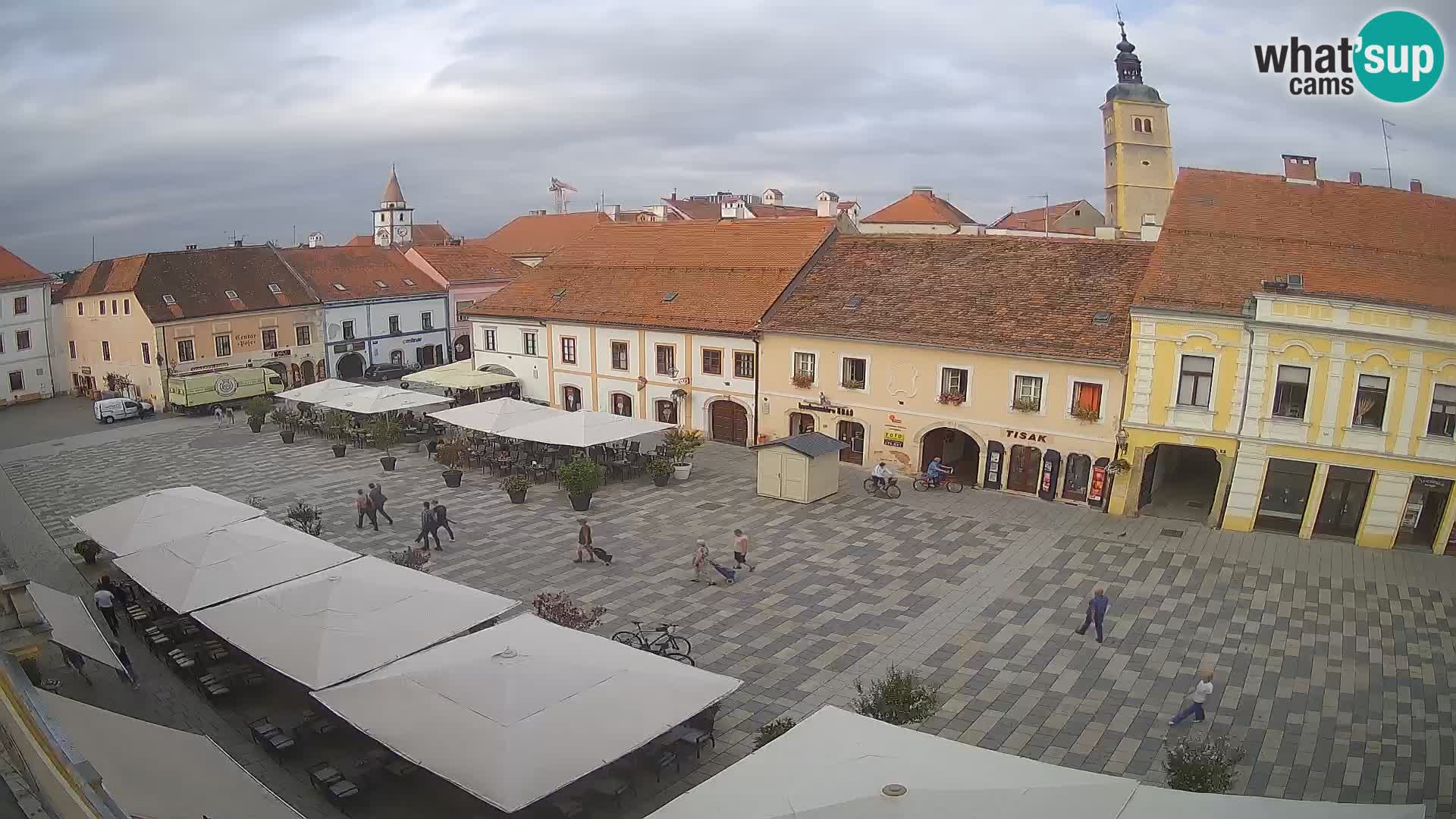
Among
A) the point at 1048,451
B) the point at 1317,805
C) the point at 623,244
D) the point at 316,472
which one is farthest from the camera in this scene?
the point at 623,244

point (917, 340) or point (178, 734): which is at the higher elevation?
point (917, 340)

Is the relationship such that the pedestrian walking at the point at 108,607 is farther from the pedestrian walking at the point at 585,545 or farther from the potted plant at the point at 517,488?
the potted plant at the point at 517,488

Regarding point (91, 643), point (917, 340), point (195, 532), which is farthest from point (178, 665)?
point (917, 340)

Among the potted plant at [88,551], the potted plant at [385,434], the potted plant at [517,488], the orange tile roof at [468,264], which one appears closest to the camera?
the potted plant at [88,551]

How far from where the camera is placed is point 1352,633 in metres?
17.6

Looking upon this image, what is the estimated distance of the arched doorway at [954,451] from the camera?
28438 mm

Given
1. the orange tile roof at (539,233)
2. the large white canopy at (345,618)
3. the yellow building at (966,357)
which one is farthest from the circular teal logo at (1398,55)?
the orange tile roof at (539,233)

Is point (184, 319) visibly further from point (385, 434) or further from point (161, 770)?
point (161, 770)

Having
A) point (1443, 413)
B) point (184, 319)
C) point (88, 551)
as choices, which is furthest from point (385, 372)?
point (1443, 413)

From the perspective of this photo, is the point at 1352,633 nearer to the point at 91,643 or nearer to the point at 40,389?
the point at 91,643

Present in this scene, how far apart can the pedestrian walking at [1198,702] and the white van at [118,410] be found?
135 ft

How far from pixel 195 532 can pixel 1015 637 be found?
1518 centimetres

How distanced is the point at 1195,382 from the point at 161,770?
73.3 ft

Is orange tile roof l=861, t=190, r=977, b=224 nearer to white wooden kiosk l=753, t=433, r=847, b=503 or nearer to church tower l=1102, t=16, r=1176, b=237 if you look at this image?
church tower l=1102, t=16, r=1176, b=237
